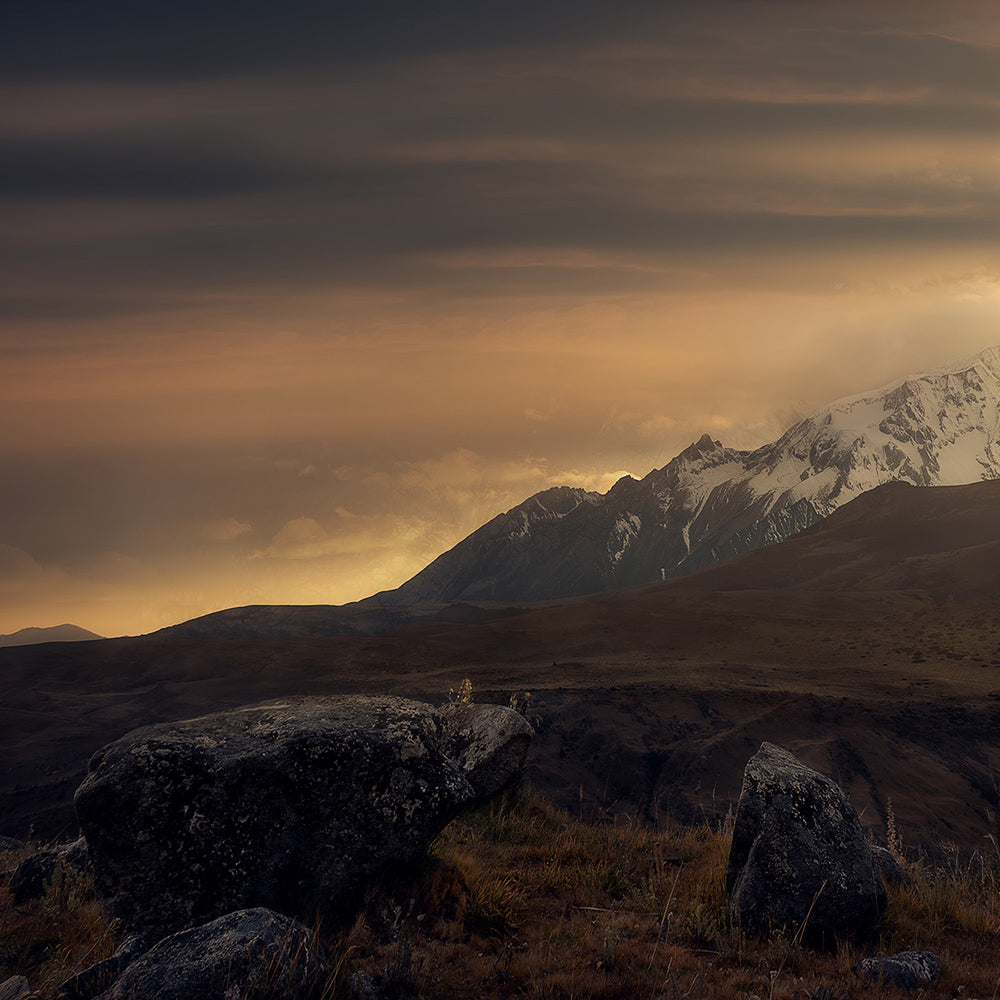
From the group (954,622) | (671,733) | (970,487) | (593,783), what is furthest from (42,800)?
(970,487)

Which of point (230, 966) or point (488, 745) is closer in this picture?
point (230, 966)

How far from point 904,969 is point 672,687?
1585 inches

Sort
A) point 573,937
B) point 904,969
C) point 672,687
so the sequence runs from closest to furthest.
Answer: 1. point 904,969
2. point 573,937
3. point 672,687

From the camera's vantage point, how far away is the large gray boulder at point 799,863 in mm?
6418

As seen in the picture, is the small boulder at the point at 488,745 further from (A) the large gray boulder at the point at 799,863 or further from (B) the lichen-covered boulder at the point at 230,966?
(B) the lichen-covered boulder at the point at 230,966

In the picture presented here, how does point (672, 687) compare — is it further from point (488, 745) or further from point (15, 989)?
point (15, 989)

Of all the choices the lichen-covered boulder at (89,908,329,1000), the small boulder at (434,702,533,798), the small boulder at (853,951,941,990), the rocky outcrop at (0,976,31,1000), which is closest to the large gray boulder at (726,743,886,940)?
the small boulder at (853,951,941,990)

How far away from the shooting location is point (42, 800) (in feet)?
113

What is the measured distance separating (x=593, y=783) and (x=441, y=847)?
83.6 feet

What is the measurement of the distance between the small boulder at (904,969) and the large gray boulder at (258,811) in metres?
3.63

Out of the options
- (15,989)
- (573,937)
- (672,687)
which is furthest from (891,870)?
(672,687)

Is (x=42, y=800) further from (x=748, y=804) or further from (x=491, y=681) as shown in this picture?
(x=748, y=804)

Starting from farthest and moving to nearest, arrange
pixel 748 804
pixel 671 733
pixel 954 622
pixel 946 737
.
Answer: pixel 954 622 < pixel 671 733 < pixel 946 737 < pixel 748 804

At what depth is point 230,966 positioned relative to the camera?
14.9 feet
